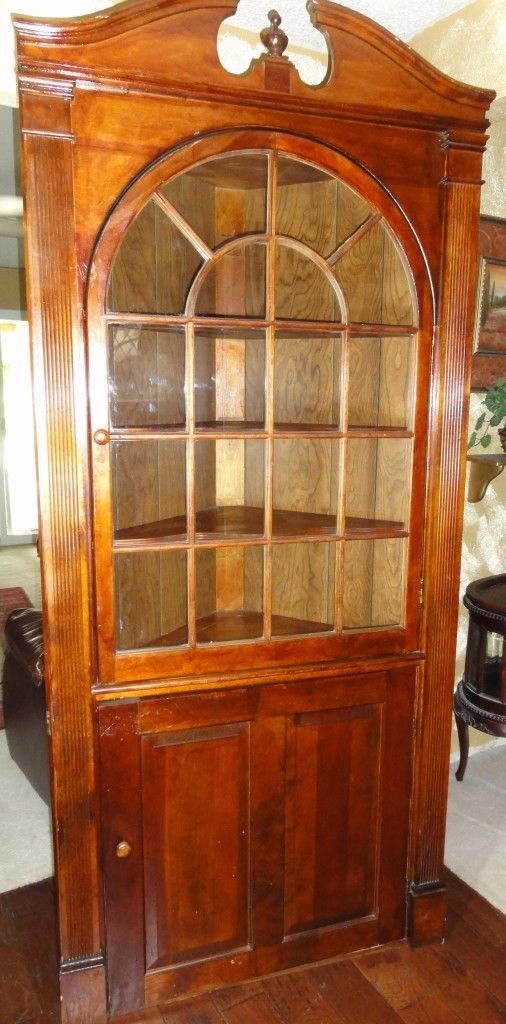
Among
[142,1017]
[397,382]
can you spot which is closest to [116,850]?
[142,1017]

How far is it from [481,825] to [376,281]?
6.13 ft

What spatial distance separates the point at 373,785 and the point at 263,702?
39 centimetres

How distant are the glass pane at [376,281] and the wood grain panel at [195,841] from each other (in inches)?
38.9

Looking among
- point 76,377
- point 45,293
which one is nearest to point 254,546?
point 76,377

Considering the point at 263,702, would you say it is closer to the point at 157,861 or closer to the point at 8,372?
the point at 157,861

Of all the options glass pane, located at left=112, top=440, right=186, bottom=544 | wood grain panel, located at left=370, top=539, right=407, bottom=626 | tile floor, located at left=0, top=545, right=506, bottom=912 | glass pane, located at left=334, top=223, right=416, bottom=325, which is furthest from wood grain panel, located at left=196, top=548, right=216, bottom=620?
tile floor, located at left=0, top=545, right=506, bottom=912

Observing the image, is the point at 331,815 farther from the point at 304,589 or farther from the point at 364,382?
the point at 364,382

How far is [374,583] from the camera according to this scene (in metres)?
1.78

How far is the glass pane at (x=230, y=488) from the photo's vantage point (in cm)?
163

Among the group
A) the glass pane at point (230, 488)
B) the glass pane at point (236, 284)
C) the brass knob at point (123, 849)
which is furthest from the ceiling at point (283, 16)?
the brass knob at point (123, 849)

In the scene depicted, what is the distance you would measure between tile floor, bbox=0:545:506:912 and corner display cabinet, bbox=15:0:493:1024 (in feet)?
1.47

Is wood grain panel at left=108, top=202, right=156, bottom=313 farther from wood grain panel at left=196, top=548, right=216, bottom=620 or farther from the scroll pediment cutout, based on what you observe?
the scroll pediment cutout

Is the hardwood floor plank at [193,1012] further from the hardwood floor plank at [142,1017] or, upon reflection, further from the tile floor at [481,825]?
the tile floor at [481,825]

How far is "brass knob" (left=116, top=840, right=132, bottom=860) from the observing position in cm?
162
